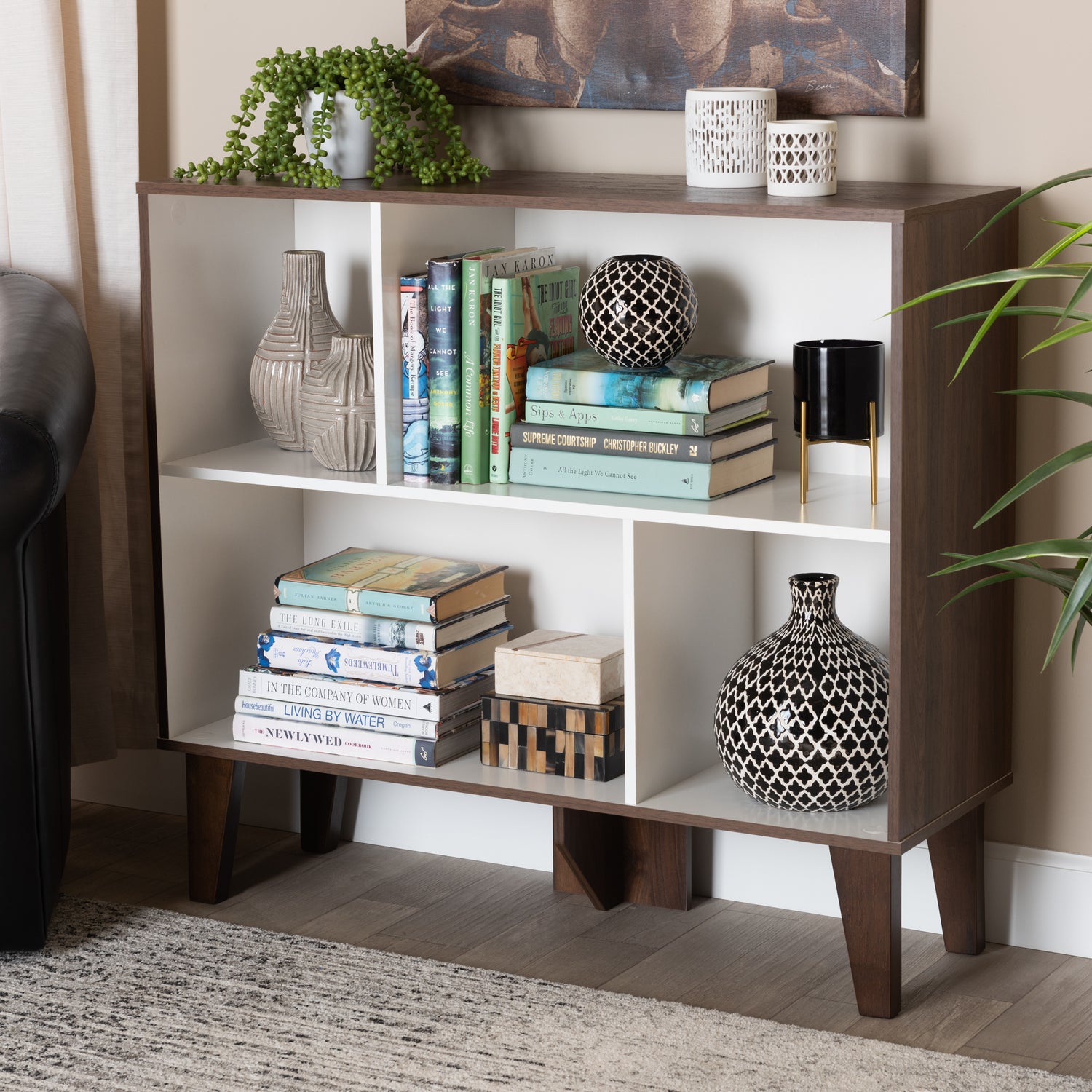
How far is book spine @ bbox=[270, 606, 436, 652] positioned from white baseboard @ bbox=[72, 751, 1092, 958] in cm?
37

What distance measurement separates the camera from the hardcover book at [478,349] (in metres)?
2.12

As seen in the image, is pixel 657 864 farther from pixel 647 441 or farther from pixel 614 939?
pixel 647 441

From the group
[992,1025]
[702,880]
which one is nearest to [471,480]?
[702,880]

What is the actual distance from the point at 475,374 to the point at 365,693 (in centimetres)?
47

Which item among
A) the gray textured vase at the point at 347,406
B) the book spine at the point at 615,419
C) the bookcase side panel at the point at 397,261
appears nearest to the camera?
the book spine at the point at 615,419

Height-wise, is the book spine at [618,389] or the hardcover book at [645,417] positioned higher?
the book spine at [618,389]

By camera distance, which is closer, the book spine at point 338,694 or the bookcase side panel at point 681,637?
the bookcase side panel at point 681,637

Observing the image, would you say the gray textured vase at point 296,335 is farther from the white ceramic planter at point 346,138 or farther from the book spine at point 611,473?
the book spine at point 611,473

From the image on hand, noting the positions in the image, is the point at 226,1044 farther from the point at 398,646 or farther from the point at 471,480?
the point at 471,480

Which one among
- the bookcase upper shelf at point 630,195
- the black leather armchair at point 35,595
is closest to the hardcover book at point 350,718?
the black leather armchair at point 35,595

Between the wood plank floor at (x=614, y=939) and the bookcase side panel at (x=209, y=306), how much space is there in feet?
2.09

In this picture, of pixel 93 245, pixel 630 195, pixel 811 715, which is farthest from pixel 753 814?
pixel 93 245

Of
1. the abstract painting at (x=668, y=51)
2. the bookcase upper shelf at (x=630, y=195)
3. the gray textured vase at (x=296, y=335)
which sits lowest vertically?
the gray textured vase at (x=296, y=335)

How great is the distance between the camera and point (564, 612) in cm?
243
